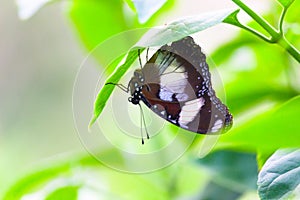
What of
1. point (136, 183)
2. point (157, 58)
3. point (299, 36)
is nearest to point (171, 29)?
Answer: point (157, 58)

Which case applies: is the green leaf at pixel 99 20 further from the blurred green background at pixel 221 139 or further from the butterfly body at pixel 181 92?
the butterfly body at pixel 181 92

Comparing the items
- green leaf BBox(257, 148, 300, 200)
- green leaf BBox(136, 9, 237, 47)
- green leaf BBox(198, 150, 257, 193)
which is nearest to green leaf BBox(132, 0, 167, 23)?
green leaf BBox(136, 9, 237, 47)

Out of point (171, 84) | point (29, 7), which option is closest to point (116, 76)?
point (171, 84)

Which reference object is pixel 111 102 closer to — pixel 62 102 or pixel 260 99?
pixel 260 99

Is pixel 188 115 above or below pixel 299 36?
below

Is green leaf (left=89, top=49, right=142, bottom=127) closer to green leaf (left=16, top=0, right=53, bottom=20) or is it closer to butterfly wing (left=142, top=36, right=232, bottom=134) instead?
butterfly wing (left=142, top=36, right=232, bottom=134)

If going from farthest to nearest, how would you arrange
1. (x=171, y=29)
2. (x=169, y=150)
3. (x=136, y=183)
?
A: (x=136, y=183) → (x=169, y=150) → (x=171, y=29)

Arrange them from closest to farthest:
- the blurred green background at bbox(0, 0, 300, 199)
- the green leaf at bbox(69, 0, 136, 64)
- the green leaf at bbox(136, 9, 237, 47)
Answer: the green leaf at bbox(136, 9, 237, 47) → the blurred green background at bbox(0, 0, 300, 199) → the green leaf at bbox(69, 0, 136, 64)
